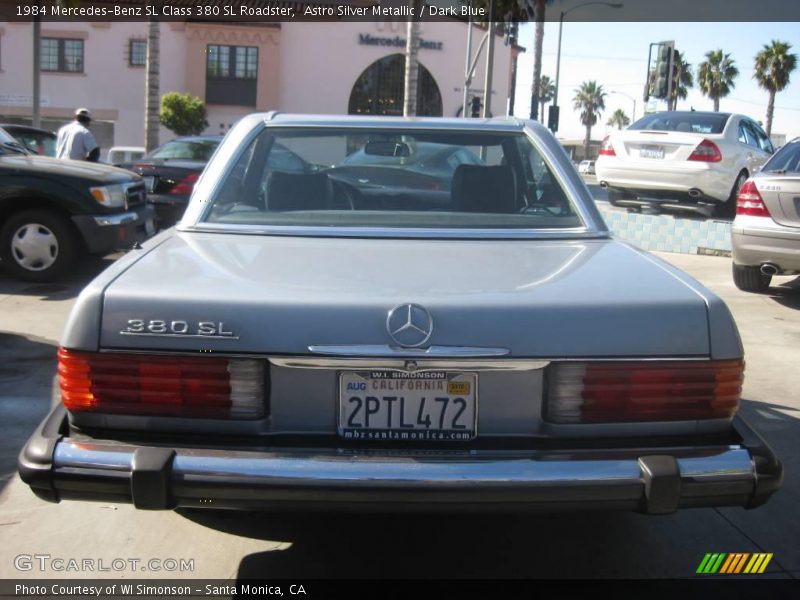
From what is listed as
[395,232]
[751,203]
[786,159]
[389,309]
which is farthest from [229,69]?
[389,309]

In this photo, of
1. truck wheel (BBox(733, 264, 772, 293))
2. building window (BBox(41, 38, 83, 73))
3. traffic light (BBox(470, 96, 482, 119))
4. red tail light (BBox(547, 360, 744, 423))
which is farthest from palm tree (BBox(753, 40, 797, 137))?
red tail light (BBox(547, 360, 744, 423))

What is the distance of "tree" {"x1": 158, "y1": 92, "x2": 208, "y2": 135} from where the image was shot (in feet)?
116

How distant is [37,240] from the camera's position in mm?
8227

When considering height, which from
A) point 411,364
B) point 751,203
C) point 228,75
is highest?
point 228,75

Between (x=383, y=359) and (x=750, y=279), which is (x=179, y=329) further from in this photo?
(x=750, y=279)

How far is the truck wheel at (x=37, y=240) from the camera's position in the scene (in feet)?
27.0

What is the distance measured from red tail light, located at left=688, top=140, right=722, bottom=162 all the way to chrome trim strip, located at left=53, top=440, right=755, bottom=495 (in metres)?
9.55

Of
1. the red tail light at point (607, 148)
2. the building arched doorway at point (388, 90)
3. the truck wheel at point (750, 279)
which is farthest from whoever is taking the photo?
the building arched doorway at point (388, 90)

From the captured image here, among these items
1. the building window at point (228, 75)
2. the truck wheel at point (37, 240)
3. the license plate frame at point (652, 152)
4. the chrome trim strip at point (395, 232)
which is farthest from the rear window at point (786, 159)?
the building window at point (228, 75)

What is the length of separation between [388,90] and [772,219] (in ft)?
109

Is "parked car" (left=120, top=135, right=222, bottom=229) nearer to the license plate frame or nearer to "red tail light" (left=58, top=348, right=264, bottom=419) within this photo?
the license plate frame

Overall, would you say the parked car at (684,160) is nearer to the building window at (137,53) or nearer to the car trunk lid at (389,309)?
the car trunk lid at (389,309)
